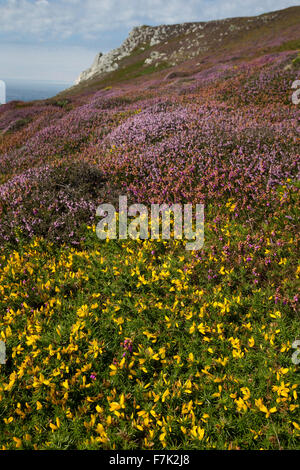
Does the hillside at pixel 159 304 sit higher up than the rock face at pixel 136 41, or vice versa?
the rock face at pixel 136 41

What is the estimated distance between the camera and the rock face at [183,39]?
2598 inches

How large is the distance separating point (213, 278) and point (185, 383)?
203 centimetres

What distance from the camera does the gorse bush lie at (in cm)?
713

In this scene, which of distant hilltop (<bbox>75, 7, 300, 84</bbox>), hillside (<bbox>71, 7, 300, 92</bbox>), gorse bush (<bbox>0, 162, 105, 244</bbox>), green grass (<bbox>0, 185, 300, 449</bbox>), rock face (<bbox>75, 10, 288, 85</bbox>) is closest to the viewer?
green grass (<bbox>0, 185, 300, 449</bbox>)

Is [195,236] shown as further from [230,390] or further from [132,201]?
[230,390]

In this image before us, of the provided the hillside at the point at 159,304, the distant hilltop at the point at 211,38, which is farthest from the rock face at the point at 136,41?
the hillside at the point at 159,304

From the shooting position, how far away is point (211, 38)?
2859 inches

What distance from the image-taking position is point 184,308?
470cm

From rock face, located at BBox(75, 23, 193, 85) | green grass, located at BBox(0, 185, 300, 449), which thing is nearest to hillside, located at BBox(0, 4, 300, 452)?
green grass, located at BBox(0, 185, 300, 449)

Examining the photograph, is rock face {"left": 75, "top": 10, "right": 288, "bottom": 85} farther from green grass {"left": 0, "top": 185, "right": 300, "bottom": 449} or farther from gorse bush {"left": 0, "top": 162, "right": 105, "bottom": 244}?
green grass {"left": 0, "top": 185, "right": 300, "bottom": 449}

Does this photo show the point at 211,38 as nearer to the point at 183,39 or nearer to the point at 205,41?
the point at 205,41

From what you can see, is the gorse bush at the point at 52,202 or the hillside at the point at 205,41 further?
the hillside at the point at 205,41

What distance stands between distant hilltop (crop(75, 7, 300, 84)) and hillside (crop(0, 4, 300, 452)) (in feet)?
150

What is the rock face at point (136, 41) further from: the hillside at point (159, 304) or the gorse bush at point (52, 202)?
the hillside at point (159, 304)
